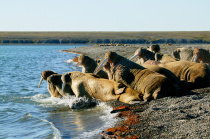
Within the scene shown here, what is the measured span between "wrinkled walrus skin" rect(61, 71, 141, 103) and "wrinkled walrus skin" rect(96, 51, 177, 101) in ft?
0.77

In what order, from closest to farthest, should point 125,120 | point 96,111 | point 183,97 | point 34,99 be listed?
point 125,120 < point 183,97 < point 96,111 < point 34,99

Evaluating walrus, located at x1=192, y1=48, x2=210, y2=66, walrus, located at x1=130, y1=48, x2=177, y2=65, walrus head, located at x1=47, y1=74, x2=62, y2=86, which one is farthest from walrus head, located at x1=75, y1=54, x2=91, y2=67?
walrus, located at x1=192, y1=48, x2=210, y2=66

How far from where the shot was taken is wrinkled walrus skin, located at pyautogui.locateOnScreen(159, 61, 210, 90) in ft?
32.1

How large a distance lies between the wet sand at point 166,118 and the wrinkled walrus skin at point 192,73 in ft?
3.92

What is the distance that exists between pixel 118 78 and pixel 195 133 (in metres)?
4.40

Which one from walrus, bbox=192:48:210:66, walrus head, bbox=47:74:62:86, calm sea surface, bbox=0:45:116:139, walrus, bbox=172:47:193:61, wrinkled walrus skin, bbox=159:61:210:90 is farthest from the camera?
walrus, bbox=172:47:193:61

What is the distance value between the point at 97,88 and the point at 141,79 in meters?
1.35

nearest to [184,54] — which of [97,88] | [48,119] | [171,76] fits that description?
[171,76]

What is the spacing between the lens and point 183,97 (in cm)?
820

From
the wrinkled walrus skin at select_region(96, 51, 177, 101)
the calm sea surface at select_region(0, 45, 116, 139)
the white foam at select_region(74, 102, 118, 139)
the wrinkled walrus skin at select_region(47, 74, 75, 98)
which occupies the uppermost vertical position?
the wrinkled walrus skin at select_region(96, 51, 177, 101)

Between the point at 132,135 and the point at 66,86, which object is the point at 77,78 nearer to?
the point at 66,86

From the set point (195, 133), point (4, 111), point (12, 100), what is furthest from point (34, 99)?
point (195, 133)

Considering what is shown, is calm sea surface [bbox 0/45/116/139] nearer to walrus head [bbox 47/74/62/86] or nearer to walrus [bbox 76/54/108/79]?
walrus head [bbox 47/74/62/86]

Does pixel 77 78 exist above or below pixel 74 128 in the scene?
above
